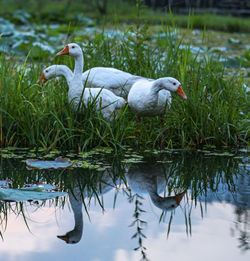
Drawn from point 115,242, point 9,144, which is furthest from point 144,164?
point 115,242

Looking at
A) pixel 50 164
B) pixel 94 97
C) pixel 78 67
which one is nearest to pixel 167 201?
pixel 50 164

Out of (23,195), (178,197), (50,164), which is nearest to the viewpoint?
(23,195)

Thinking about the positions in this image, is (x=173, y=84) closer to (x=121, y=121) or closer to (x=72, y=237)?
(x=121, y=121)

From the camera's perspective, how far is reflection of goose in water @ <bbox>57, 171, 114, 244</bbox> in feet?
8.41

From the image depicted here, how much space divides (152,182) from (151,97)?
1.05 meters

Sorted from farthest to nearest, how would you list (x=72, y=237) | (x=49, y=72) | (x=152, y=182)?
(x=49, y=72) → (x=152, y=182) → (x=72, y=237)

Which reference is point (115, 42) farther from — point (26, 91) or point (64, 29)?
point (64, 29)

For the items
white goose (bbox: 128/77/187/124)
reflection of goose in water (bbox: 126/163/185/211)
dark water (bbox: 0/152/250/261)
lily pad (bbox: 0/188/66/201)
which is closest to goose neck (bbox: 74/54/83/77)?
white goose (bbox: 128/77/187/124)

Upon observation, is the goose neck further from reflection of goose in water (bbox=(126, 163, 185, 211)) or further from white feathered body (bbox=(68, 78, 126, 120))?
reflection of goose in water (bbox=(126, 163, 185, 211))

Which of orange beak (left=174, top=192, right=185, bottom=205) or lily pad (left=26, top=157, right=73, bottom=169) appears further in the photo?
lily pad (left=26, top=157, right=73, bottom=169)

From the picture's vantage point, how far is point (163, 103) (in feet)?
14.6

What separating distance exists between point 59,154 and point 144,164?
0.69 metres

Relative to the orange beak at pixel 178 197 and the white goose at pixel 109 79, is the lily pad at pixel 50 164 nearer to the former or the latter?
the orange beak at pixel 178 197

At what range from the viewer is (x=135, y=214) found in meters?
2.90
